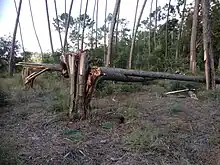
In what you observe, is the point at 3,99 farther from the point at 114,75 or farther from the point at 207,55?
the point at 207,55

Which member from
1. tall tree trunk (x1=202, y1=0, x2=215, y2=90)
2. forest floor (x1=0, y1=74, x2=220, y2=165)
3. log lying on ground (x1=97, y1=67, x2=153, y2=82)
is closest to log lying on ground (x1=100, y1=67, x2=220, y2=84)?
log lying on ground (x1=97, y1=67, x2=153, y2=82)

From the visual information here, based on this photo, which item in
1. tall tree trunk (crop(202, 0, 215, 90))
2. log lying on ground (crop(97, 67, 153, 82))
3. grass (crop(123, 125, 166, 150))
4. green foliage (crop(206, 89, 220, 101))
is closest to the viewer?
grass (crop(123, 125, 166, 150))

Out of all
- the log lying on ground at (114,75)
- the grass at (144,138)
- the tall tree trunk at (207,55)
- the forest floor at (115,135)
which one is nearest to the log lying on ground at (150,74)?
the log lying on ground at (114,75)

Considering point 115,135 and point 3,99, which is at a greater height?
point 3,99

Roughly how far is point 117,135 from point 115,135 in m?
0.03

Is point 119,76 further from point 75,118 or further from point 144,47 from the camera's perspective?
point 144,47

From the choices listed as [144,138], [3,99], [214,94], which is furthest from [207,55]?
[3,99]

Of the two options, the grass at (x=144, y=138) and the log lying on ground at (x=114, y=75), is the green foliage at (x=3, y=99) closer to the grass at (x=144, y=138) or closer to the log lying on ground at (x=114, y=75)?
the log lying on ground at (x=114, y=75)

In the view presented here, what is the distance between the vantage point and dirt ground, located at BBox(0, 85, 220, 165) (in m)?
3.96

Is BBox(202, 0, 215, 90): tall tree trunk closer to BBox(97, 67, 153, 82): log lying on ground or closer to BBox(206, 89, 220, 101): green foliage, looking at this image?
BBox(206, 89, 220, 101): green foliage

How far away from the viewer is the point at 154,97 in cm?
795

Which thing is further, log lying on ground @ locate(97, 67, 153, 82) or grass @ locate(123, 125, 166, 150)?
log lying on ground @ locate(97, 67, 153, 82)

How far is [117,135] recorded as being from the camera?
4.73m

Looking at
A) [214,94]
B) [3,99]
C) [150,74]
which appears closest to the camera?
[3,99]
